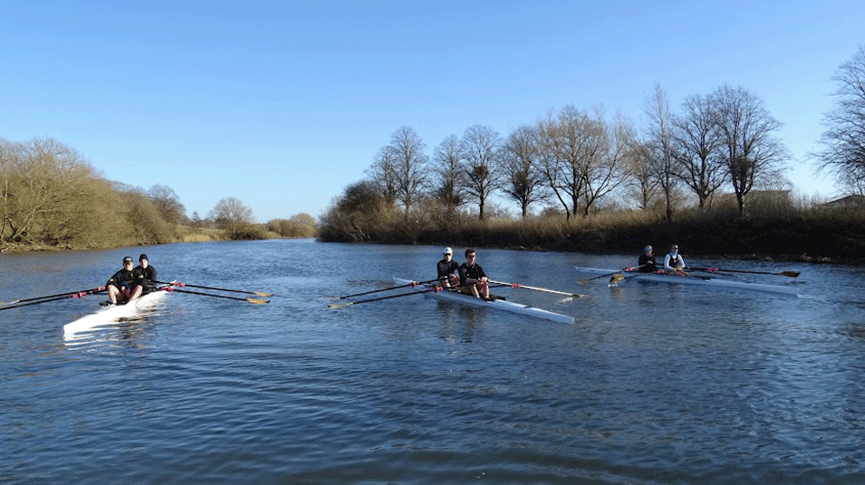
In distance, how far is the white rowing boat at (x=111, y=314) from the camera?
1061 cm

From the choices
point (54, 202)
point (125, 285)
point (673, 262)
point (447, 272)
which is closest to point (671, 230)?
point (673, 262)

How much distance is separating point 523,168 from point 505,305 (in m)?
39.0

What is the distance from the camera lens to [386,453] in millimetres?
5031

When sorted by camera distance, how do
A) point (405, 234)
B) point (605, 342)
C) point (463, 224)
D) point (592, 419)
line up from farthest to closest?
point (405, 234) → point (463, 224) → point (605, 342) → point (592, 419)

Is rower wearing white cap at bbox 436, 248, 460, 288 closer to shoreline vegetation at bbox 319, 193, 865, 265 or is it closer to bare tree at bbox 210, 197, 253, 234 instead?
shoreline vegetation at bbox 319, 193, 865, 265

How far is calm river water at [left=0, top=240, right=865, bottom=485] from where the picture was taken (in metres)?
4.76

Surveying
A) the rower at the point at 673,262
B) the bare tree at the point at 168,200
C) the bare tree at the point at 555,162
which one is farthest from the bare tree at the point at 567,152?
the bare tree at the point at 168,200

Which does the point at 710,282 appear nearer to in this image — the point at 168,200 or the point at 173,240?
the point at 173,240

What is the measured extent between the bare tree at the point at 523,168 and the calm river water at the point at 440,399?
36959 millimetres

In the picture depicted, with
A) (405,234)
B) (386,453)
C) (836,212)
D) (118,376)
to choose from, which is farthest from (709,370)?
(405,234)

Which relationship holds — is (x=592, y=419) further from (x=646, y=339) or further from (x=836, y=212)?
(x=836, y=212)

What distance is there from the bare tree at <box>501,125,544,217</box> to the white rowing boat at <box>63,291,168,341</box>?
3800cm

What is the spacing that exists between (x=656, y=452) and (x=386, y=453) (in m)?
2.40

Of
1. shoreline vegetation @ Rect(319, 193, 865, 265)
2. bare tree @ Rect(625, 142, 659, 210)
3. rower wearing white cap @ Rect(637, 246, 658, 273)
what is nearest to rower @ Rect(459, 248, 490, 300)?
rower wearing white cap @ Rect(637, 246, 658, 273)
